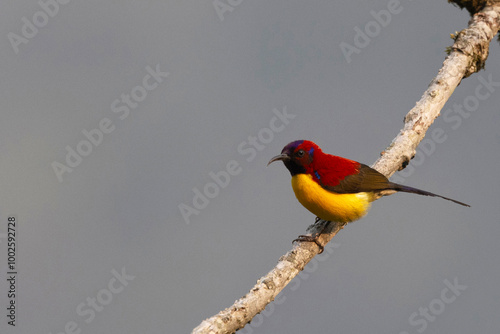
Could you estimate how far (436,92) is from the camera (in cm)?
856

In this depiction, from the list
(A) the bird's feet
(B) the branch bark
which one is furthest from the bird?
(B) the branch bark

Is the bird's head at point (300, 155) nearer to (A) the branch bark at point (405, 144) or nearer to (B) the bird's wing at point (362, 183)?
(B) the bird's wing at point (362, 183)

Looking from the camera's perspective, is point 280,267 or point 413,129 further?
point 413,129

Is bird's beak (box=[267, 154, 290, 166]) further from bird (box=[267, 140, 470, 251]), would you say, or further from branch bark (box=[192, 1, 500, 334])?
branch bark (box=[192, 1, 500, 334])

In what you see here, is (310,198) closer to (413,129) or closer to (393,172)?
(393,172)

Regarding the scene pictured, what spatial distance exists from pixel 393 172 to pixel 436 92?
1586 mm

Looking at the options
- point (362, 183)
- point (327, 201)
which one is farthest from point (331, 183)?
point (362, 183)

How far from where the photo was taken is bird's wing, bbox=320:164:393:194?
739 centimetres

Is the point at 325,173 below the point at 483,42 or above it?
below

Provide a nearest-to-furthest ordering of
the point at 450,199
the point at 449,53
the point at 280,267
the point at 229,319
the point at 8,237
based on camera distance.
A: the point at 229,319 → the point at 280,267 → the point at 450,199 → the point at 8,237 → the point at 449,53

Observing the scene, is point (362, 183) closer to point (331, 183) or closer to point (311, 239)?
point (331, 183)

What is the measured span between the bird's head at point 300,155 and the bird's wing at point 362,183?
0.37 metres

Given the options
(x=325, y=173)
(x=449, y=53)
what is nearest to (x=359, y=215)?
(x=325, y=173)

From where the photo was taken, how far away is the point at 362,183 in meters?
7.49
